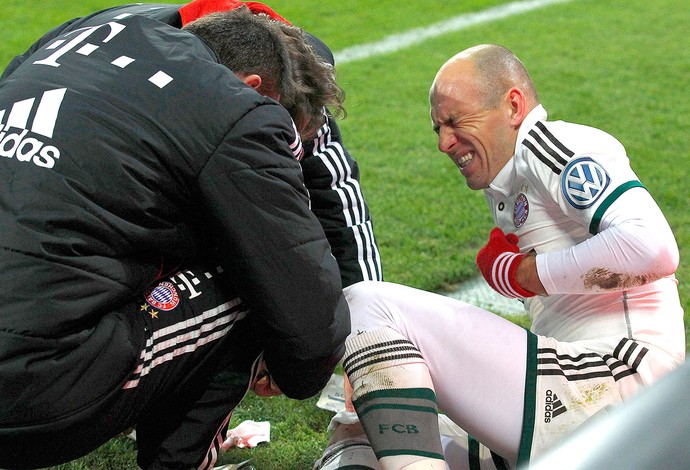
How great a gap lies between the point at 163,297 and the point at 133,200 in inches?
10.8

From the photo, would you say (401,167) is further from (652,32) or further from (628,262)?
(652,32)

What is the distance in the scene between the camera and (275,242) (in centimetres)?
176

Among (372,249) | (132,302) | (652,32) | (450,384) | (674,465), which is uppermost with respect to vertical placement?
(674,465)

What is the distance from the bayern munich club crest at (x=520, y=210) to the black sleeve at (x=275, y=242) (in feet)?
1.85

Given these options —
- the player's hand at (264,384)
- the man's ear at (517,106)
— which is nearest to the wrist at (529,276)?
the man's ear at (517,106)

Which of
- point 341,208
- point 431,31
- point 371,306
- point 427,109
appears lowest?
point 431,31

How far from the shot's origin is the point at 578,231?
83.6 inches

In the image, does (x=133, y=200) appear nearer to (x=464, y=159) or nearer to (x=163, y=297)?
(x=163, y=297)

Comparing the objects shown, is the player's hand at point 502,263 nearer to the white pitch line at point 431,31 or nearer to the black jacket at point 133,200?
the black jacket at point 133,200

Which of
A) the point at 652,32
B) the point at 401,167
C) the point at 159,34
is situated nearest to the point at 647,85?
the point at 652,32

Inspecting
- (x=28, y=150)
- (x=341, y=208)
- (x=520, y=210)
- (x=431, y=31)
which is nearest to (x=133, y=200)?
(x=28, y=150)

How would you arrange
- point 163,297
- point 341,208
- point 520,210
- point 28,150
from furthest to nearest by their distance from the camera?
1. point 341,208
2. point 520,210
3. point 163,297
4. point 28,150

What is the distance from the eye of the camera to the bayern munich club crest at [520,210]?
218cm

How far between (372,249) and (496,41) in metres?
5.92
